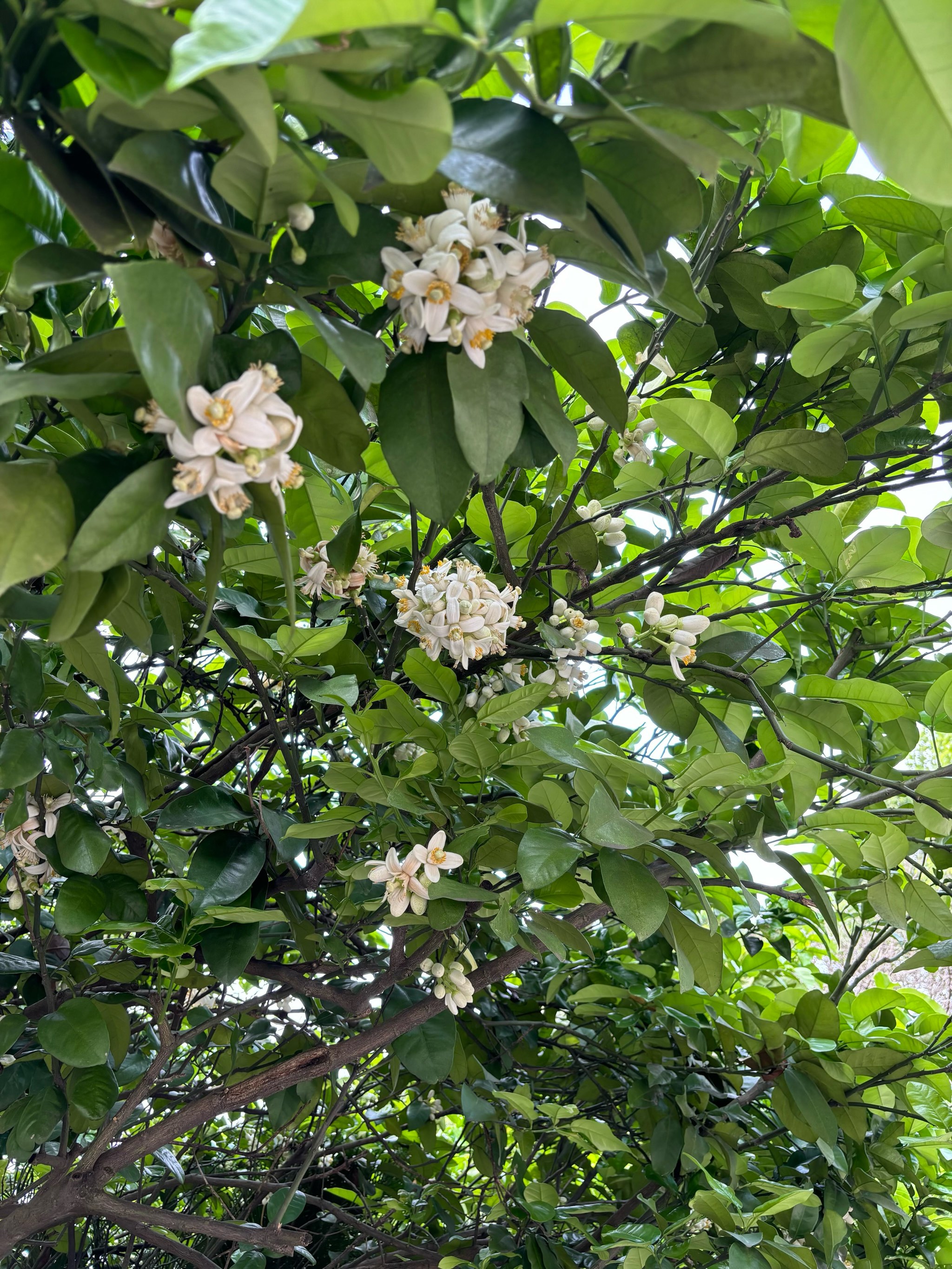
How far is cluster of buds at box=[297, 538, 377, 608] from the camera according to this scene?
85 cm

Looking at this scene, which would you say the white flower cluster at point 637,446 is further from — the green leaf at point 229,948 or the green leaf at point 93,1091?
the green leaf at point 93,1091

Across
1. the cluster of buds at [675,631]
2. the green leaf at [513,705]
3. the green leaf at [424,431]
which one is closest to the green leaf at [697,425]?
the cluster of buds at [675,631]

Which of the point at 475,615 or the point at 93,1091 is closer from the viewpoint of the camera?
the point at 475,615

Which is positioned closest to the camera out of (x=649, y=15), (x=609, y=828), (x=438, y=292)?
(x=649, y=15)

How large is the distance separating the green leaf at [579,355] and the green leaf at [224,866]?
49 cm

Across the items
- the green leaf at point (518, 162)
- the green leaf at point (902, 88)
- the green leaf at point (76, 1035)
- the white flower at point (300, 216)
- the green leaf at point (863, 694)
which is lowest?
the green leaf at point (76, 1035)

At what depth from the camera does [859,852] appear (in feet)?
2.84

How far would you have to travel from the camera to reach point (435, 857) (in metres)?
0.75

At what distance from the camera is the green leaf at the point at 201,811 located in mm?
766

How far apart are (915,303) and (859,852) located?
1.59ft

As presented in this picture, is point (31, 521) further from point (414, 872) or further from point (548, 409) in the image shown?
point (414, 872)

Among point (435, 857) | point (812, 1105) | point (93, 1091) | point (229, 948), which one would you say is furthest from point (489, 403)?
point (812, 1105)

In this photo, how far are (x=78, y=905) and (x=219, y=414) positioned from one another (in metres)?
0.62

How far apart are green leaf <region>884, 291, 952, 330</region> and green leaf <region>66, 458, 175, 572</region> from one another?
1.78 feet
